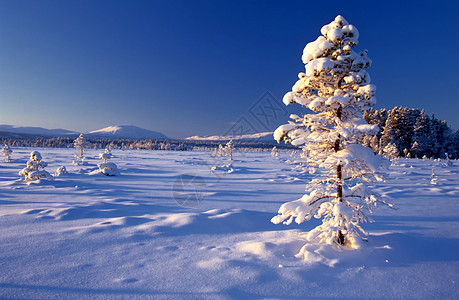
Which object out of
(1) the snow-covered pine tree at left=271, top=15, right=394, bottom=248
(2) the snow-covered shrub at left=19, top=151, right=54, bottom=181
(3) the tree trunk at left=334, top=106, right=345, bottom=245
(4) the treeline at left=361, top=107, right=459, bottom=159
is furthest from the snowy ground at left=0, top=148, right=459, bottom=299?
(4) the treeline at left=361, top=107, right=459, bottom=159

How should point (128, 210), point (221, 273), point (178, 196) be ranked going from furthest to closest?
point (178, 196) < point (128, 210) < point (221, 273)

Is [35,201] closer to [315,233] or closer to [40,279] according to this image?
[40,279]

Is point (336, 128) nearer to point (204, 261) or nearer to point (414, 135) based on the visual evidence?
point (204, 261)

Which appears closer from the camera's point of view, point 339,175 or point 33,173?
point 339,175

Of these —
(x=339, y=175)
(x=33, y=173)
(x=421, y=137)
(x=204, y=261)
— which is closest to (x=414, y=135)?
(x=421, y=137)

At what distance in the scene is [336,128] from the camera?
4043 millimetres

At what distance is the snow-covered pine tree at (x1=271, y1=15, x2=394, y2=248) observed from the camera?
12.9 feet

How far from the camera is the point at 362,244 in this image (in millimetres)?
4320

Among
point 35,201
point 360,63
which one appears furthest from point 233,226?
point 35,201

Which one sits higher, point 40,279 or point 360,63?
point 360,63

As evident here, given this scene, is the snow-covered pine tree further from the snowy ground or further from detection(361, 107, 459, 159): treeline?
detection(361, 107, 459, 159): treeline

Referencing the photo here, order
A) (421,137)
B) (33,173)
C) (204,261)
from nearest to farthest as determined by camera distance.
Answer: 1. (204,261)
2. (33,173)
3. (421,137)

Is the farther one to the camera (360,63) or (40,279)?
(360,63)

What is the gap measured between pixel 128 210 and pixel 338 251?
7526mm
